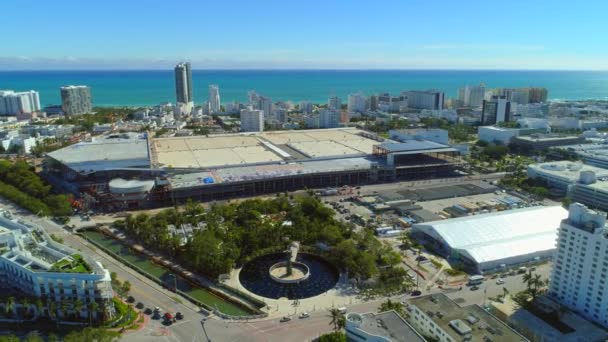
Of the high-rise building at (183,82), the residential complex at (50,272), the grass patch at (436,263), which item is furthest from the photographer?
the high-rise building at (183,82)

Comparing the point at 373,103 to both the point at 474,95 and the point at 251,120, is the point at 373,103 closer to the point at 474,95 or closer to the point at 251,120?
the point at 474,95

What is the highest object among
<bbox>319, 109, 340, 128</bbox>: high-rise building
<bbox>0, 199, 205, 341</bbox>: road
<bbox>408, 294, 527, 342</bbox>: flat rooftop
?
<bbox>319, 109, 340, 128</bbox>: high-rise building

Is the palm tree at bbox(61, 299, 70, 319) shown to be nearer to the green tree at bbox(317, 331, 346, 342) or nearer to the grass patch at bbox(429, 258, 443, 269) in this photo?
the green tree at bbox(317, 331, 346, 342)

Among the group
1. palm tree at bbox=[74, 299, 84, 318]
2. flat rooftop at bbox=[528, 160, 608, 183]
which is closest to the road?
palm tree at bbox=[74, 299, 84, 318]

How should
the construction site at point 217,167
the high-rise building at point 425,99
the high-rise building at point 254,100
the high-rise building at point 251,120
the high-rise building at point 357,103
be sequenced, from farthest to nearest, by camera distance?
the high-rise building at point 425,99 → the high-rise building at point 357,103 → the high-rise building at point 254,100 → the high-rise building at point 251,120 → the construction site at point 217,167

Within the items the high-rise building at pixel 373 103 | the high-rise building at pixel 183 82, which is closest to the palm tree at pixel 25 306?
the high-rise building at pixel 183 82

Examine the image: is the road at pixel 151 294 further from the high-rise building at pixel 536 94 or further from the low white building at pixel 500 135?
the high-rise building at pixel 536 94

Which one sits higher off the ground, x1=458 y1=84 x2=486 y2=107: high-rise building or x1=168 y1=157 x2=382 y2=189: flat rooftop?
x1=458 y1=84 x2=486 y2=107: high-rise building
